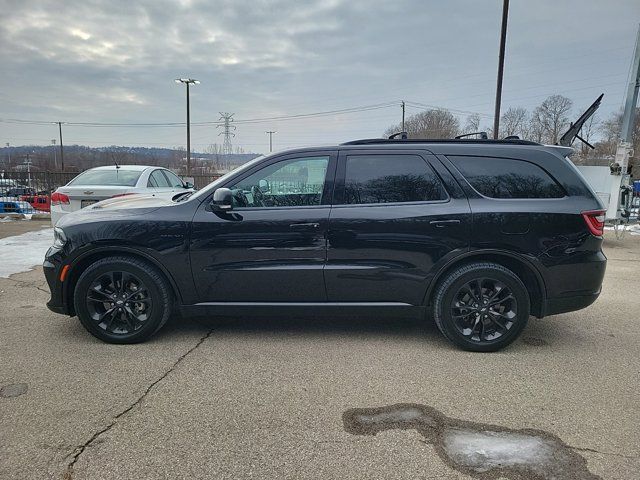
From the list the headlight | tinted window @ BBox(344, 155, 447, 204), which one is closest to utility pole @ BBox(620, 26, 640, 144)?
tinted window @ BBox(344, 155, 447, 204)

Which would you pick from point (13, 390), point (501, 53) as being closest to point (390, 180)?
point (13, 390)

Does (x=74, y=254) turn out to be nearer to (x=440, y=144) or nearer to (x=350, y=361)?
(x=350, y=361)

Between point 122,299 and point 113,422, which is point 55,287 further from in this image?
point 113,422

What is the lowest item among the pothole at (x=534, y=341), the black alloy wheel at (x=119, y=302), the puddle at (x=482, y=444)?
the puddle at (x=482, y=444)

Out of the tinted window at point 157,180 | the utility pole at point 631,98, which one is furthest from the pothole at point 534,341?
the utility pole at point 631,98

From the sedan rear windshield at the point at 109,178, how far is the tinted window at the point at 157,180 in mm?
284

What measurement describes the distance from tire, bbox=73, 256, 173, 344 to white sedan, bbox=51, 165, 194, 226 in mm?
3394

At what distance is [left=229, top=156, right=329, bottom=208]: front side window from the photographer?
12.9ft

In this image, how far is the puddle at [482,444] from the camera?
2369 millimetres

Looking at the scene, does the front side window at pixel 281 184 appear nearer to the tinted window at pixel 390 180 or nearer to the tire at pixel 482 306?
the tinted window at pixel 390 180

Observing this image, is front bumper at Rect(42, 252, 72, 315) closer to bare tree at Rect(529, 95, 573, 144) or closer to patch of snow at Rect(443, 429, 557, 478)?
patch of snow at Rect(443, 429, 557, 478)

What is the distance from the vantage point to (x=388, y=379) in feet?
11.1

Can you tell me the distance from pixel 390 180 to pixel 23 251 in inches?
299

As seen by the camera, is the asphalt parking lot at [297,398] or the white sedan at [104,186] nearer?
the asphalt parking lot at [297,398]
